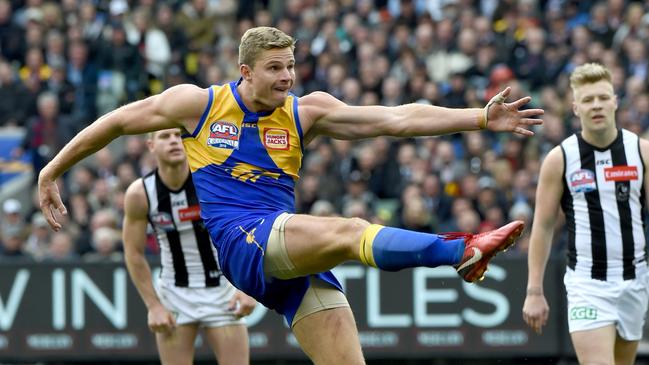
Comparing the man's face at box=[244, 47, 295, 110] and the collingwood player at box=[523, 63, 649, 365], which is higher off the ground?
the man's face at box=[244, 47, 295, 110]

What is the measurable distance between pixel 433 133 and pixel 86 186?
9.22m

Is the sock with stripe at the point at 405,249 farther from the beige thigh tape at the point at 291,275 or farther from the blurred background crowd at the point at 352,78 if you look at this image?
the blurred background crowd at the point at 352,78

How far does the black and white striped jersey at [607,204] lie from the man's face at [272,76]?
2143 mm

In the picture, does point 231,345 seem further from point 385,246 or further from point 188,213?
point 385,246

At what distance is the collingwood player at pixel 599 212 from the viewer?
8.59 meters

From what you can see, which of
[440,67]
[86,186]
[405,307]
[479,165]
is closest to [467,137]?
[479,165]

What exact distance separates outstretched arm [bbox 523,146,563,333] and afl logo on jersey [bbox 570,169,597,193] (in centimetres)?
9

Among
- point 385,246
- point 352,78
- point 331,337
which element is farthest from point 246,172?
point 352,78

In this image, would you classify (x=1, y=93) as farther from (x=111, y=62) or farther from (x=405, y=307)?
(x=405, y=307)

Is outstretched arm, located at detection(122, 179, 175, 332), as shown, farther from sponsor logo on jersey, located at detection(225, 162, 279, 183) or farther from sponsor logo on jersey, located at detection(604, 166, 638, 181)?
sponsor logo on jersey, located at detection(604, 166, 638, 181)

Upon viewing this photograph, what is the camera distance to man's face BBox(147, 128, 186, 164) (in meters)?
9.31

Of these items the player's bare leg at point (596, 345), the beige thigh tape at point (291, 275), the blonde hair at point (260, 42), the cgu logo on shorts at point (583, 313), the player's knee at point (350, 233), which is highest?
the blonde hair at point (260, 42)

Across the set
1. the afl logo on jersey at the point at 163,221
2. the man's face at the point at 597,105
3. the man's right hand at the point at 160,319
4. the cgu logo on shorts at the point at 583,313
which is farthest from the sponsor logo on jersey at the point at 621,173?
the man's right hand at the point at 160,319

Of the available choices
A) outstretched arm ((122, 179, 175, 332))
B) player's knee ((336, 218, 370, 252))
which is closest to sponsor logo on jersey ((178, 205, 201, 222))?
outstretched arm ((122, 179, 175, 332))
